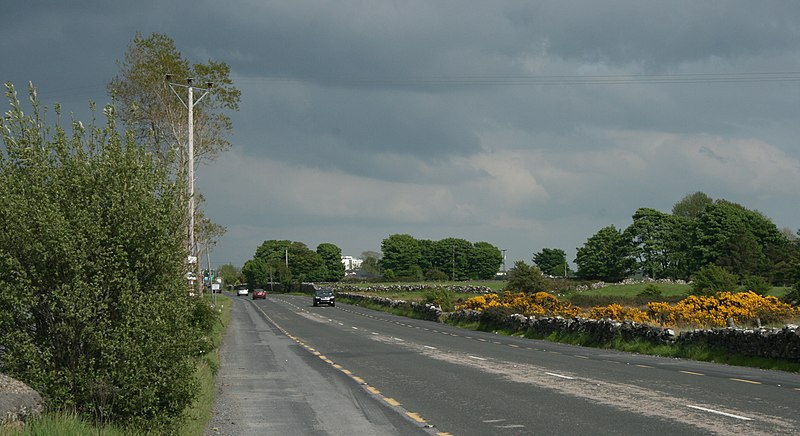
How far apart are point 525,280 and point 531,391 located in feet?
149

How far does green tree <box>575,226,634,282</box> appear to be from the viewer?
126 metres

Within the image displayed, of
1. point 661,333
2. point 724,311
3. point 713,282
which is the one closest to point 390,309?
point 713,282

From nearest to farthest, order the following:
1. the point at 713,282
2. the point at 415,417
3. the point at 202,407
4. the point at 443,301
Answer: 1. the point at 415,417
2. the point at 202,407
3. the point at 713,282
4. the point at 443,301

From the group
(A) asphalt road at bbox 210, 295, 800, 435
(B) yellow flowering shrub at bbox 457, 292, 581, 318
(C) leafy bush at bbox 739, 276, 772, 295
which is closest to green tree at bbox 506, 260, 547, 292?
(B) yellow flowering shrub at bbox 457, 292, 581, 318

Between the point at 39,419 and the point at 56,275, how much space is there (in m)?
1.65

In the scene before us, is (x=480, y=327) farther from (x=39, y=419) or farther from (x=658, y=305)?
(x=39, y=419)

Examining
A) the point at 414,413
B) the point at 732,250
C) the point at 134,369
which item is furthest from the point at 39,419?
the point at 732,250

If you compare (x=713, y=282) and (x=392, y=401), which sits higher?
(x=713, y=282)

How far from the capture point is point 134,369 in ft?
31.1

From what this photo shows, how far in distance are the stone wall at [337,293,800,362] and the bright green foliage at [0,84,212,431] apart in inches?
682

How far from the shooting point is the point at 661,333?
2811 centimetres

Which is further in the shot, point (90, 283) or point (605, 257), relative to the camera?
point (605, 257)

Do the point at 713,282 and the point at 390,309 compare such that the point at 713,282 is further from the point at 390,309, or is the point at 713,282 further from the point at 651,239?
the point at 651,239

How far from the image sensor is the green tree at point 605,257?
125812 millimetres
